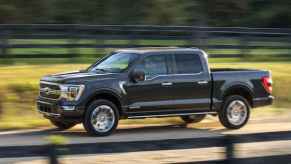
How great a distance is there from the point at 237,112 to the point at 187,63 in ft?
5.17

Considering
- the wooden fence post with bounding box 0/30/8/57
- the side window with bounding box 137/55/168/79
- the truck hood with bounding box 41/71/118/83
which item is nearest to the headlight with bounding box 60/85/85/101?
the truck hood with bounding box 41/71/118/83

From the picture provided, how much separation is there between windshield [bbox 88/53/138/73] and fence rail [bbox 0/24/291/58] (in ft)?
24.4

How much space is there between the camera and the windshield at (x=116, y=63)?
49.3 feet

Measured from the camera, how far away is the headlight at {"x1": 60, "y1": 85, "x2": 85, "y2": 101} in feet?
46.8

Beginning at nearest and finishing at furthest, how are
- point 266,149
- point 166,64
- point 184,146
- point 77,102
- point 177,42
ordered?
point 184,146
point 266,149
point 77,102
point 166,64
point 177,42

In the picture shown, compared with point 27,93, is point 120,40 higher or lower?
higher

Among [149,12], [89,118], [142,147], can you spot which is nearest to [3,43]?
[89,118]

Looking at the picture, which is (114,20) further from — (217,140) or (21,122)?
(217,140)

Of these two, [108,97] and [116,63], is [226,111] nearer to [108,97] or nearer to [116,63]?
[116,63]

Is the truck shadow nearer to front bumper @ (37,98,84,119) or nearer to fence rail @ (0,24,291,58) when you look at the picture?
front bumper @ (37,98,84,119)

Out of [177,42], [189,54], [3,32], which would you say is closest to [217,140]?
[189,54]

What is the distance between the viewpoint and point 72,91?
46.9ft

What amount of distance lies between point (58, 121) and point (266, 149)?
187 inches

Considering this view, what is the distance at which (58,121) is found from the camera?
49.0 feet
